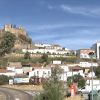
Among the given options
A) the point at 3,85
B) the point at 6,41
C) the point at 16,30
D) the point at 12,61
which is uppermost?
the point at 16,30

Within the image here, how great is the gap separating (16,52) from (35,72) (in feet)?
88.3

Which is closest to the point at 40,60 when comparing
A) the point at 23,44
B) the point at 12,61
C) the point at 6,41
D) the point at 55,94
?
the point at 12,61

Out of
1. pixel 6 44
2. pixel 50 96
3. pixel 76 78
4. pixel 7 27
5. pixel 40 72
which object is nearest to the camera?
pixel 50 96

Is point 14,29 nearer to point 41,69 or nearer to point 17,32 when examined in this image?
point 17,32

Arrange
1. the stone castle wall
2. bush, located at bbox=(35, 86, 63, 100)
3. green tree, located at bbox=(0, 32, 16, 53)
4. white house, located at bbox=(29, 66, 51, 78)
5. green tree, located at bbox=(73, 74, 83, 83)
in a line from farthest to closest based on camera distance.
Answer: the stone castle wall → green tree, located at bbox=(0, 32, 16, 53) → white house, located at bbox=(29, 66, 51, 78) → green tree, located at bbox=(73, 74, 83, 83) → bush, located at bbox=(35, 86, 63, 100)

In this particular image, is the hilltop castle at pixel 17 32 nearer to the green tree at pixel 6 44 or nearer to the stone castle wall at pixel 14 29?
the stone castle wall at pixel 14 29

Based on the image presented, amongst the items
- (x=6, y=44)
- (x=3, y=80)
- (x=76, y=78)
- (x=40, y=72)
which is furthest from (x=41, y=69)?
(x=6, y=44)

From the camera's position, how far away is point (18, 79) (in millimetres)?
50312

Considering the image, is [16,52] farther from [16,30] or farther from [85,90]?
[85,90]

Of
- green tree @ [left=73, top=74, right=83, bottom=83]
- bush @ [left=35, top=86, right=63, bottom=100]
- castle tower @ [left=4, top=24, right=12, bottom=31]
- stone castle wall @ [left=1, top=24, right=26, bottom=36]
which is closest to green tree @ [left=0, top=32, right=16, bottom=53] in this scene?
stone castle wall @ [left=1, top=24, right=26, bottom=36]

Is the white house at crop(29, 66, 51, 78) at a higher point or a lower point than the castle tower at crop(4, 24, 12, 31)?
lower

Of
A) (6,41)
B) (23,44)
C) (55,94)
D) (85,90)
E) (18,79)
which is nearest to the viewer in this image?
(55,94)

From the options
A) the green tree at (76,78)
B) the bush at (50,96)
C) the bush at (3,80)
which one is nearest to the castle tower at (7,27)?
the bush at (3,80)

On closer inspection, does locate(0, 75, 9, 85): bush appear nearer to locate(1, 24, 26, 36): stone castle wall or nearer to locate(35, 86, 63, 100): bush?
locate(35, 86, 63, 100): bush
